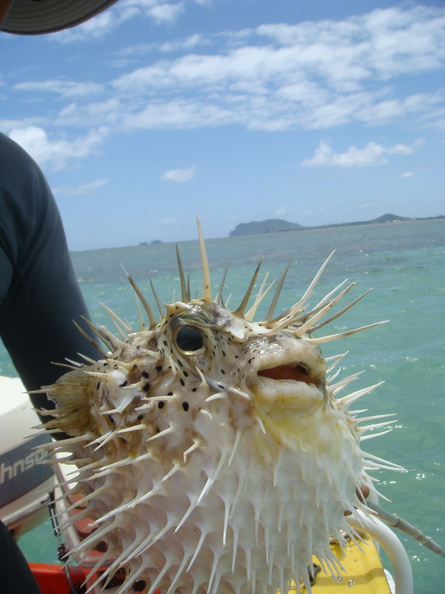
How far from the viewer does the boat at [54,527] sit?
1.35 meters

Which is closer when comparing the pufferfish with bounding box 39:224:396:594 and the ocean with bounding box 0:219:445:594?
the pufferfish with bounding box 39:224:396:594

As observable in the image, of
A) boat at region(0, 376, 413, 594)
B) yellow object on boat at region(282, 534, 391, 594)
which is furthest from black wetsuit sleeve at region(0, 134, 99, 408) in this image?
yellow object on boat at region(282, 534, 391, 594)

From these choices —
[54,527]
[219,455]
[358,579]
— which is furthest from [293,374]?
[358,579]

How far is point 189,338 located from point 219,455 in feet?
0.65

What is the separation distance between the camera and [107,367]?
96cm

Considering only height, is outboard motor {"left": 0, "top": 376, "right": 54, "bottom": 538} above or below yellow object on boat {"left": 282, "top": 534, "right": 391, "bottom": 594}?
above

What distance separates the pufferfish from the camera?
78cm

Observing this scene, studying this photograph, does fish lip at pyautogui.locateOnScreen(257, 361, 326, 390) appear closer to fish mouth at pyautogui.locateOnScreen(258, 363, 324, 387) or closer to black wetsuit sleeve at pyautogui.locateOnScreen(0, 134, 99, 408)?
fish mouth at pyautogui.locateOnScreen(258, 363, 324, 387)

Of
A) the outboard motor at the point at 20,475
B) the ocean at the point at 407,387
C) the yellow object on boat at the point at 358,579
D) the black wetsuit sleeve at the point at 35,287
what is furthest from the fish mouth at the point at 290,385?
the outboard motor at the point at 20,475

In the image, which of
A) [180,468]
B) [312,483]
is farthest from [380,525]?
[180,468]

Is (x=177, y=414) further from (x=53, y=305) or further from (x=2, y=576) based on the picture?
(x=53, y=305)

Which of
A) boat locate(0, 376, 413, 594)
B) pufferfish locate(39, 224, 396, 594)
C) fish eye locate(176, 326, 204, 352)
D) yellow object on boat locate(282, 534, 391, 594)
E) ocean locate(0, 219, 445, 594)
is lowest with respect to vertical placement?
ocean locate(0, 219, 445, 594)

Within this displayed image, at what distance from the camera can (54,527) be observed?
1343mm

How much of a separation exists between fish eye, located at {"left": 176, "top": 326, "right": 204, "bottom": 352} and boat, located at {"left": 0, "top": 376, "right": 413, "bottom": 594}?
638 mm
